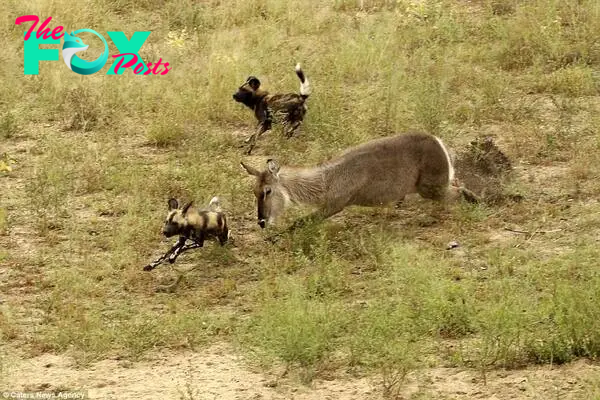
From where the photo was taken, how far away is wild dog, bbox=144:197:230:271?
33.0 ft

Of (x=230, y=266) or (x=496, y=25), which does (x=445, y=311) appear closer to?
(x=230, y=266)

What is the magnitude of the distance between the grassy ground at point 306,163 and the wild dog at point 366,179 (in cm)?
25

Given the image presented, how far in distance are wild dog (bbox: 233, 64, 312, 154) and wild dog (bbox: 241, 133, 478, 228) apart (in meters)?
1.61

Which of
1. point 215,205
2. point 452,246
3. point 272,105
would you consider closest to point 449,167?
point 452,246

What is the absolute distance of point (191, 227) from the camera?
10109 millimetres

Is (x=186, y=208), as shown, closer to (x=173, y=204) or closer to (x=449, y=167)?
(x=173, y=204)

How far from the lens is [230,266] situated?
1006 cm

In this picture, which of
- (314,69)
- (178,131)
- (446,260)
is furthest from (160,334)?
(314,69)

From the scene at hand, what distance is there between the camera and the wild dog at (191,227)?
10.0m

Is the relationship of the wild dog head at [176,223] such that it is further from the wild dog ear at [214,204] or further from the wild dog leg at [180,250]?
the wild dog ear at [214,204]

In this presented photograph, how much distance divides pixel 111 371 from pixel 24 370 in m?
0.62

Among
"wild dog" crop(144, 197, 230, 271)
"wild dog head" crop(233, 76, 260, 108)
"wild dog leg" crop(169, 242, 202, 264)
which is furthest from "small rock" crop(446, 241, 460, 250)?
"wild dog head" crop(233, 76, 260, 108)

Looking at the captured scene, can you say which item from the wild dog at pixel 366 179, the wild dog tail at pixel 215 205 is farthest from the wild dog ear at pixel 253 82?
the wild dog tail at pixel 215 205

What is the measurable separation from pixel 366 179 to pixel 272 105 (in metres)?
2.15
